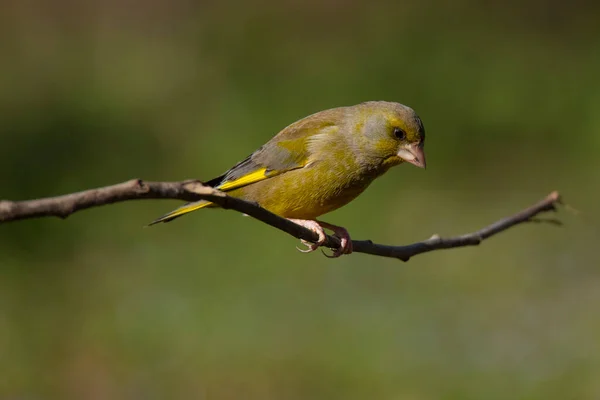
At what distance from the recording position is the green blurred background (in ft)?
20.6

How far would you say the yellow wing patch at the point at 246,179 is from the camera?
4.71 m

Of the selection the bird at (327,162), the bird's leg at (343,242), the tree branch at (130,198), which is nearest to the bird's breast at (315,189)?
the bird at (327,162)

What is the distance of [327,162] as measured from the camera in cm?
448

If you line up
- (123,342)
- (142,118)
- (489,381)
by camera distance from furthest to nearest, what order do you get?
(142,118) → (123,342) → (489,381)

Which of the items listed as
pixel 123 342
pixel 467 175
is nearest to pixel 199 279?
pixel 123 342

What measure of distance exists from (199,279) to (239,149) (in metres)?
2.12

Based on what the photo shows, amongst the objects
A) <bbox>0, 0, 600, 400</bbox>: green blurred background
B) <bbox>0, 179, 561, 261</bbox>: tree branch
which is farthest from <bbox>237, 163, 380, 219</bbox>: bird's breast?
<bbox>0, 0, 600, 400</bbox>: green blurred background

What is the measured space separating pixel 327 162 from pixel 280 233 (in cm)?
360

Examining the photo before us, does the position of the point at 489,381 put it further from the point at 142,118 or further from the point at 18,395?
the point at 142,118

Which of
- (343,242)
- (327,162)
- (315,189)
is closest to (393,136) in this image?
(327,162)

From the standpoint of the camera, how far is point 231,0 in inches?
491

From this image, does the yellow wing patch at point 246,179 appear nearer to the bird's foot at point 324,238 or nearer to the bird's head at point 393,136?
the bird's foot at point 324,238

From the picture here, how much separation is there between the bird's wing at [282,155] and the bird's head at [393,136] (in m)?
0.24

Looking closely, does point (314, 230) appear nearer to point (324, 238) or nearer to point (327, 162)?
point (324, 238)
